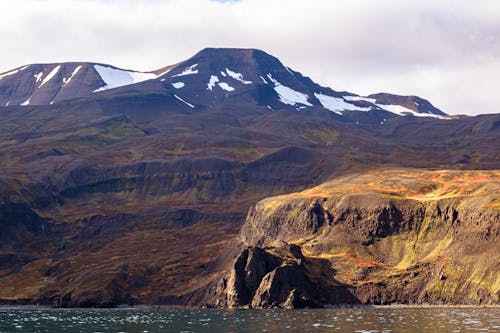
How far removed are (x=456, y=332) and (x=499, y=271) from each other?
9166 cm

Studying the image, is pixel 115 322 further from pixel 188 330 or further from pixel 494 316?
pixel 494 316

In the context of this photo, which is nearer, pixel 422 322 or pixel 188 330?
pixel 188 330

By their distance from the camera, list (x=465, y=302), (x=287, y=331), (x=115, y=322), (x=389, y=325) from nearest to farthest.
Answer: (x=287, y=331), (x=389, y=325), (x=115, y=322), (x=465, y=302)

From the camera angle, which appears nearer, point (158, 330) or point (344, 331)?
point (344, 331)

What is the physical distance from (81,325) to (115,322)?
9.93 m

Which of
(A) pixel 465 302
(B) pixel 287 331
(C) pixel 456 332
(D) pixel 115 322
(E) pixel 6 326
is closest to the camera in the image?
(C) pixel 456 332

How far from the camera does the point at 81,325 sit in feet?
472

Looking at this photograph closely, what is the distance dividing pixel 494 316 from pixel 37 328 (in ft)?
256

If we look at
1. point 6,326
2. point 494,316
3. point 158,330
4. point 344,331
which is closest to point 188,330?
point 158,330

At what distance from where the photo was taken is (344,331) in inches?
4660

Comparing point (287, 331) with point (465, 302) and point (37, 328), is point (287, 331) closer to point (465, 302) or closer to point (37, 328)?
point (37, 328)

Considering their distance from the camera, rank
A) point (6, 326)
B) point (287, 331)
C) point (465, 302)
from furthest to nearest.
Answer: point (465, 302) → point (6, 326) → point (287, 331)

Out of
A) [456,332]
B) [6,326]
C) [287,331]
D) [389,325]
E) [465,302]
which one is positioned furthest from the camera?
[465,302]

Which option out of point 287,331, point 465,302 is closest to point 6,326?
point 287,331
